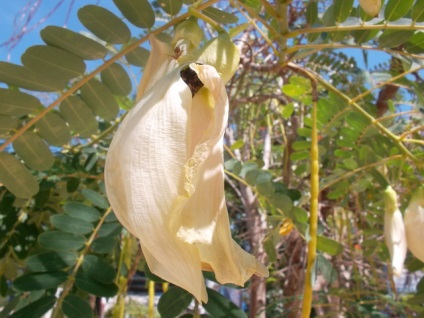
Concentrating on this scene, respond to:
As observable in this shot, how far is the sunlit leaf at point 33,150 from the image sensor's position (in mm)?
652

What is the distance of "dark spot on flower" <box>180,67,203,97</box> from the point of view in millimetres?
417

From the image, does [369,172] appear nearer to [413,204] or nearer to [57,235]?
[413,204]

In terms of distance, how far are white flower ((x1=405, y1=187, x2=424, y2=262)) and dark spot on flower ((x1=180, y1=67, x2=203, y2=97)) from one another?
1.32 feet

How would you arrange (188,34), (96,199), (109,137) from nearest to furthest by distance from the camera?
1. (188,34)
2. (96,199)
3. (109,137)

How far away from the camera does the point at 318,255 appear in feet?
2.43

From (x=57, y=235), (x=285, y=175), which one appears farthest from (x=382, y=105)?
(x=57, y=235)

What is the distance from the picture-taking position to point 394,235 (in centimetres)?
71

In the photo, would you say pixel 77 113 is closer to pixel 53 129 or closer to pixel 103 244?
pixel 53 129

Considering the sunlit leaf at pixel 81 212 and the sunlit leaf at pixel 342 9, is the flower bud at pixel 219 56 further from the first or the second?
the sunlit leaf at pixel 81 212

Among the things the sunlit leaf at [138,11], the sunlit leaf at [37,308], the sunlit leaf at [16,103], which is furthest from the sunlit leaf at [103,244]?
the sunlit leaf at [138,11]

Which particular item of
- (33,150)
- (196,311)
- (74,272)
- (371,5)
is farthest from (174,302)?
(371,5)

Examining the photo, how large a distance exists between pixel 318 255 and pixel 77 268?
33 centimetres

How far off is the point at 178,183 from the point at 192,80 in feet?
0.35

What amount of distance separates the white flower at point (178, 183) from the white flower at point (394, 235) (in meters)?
0.35
